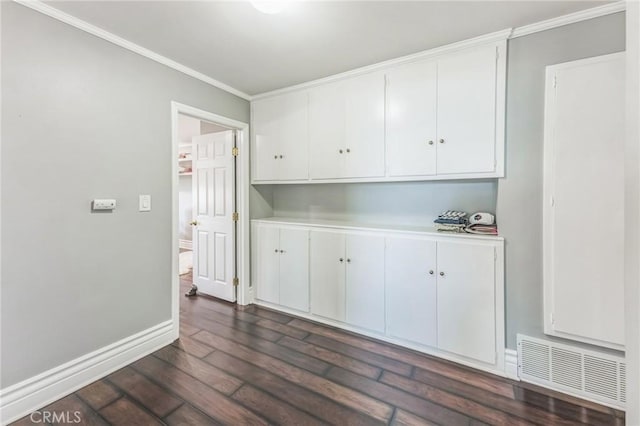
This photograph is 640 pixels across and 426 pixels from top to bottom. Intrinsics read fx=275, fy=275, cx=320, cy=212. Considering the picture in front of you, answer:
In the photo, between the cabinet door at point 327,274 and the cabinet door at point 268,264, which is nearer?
the cabinet door at point 327,274

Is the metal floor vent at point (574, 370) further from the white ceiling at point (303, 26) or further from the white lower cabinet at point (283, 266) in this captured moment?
the white ceiling at point (303, 26)

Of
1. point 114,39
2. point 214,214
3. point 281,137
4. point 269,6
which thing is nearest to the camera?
point 269,6

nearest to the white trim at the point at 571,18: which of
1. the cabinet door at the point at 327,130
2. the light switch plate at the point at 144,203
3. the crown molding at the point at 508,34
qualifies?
the crown molding at the point at 508,34

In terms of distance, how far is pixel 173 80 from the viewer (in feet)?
7.95

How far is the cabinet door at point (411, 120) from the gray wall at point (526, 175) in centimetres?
52

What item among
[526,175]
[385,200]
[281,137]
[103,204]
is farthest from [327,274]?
[103,204]

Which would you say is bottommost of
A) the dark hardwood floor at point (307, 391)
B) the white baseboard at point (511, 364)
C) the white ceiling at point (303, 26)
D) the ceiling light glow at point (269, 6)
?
the dark hardwood floor at point (307, 391)

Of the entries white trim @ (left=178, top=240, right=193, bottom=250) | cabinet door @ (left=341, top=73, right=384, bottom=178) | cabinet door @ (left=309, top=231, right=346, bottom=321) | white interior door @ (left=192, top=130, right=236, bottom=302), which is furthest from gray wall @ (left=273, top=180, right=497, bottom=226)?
white trim @ (left=178, top=240, right=193, bottom=250)

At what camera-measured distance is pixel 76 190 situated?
1.86 m

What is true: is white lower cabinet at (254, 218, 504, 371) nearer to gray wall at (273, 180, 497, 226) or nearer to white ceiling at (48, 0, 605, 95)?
gray wall at (273, 180, 497, 226)

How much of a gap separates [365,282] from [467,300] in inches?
32.6

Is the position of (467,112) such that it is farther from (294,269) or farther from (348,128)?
(294,269)

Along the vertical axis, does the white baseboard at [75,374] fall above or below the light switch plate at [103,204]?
below

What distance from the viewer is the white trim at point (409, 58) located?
6.49 feet
